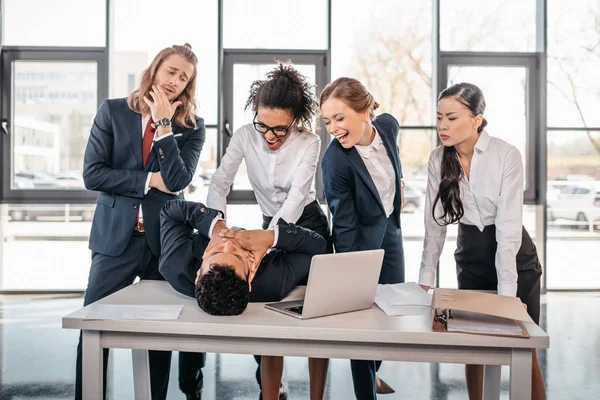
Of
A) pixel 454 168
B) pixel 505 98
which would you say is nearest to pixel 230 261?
pixel 454 168

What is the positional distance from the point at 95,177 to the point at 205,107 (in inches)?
128

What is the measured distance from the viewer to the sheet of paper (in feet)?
4.79

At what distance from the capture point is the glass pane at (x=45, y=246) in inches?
219

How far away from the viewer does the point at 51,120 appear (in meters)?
5.60

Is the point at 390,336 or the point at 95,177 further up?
the point at 95,177

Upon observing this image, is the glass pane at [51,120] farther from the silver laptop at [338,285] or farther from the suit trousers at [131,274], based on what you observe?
the silver laptop at [338,285]

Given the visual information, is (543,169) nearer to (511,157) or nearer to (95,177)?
(511,157)

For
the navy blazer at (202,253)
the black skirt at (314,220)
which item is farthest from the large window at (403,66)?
the navy blazer at (202,253)

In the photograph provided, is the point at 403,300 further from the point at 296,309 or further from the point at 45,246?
the point at 45,246

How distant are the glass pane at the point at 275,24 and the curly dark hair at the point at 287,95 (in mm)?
3143

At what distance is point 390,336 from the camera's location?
4.83 feet

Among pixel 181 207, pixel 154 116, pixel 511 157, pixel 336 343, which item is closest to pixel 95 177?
pixel 154 116

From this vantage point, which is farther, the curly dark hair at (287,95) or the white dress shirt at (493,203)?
the curly dark hair at (287,95)

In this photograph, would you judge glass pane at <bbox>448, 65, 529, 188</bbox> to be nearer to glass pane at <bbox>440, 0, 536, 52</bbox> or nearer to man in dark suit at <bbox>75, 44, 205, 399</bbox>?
glass pane at <bbox>440, 0, 536, 52</bbox>
